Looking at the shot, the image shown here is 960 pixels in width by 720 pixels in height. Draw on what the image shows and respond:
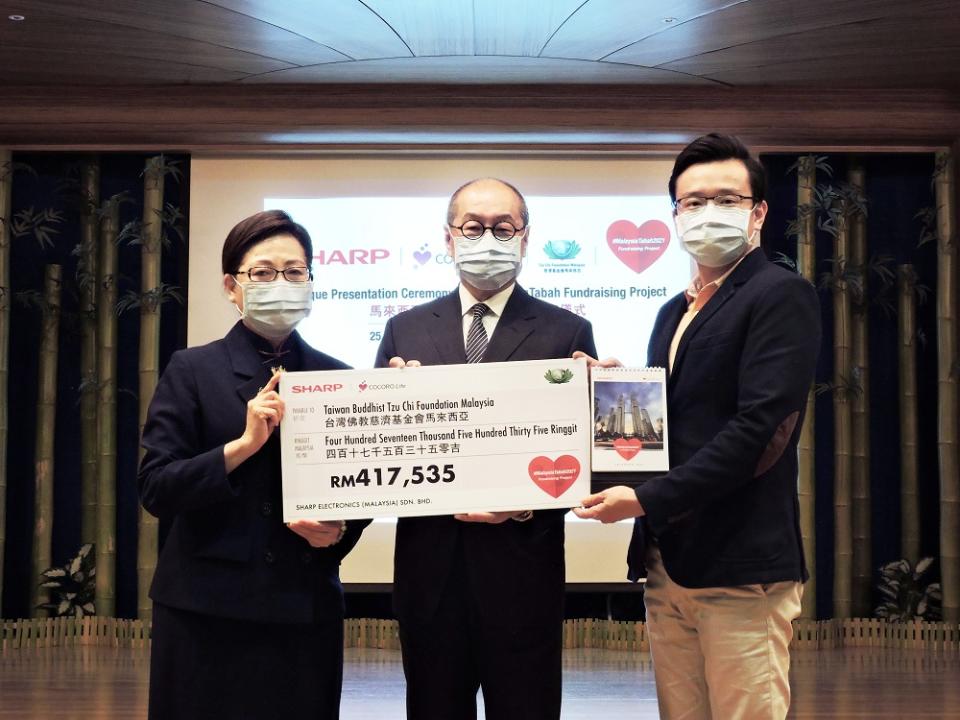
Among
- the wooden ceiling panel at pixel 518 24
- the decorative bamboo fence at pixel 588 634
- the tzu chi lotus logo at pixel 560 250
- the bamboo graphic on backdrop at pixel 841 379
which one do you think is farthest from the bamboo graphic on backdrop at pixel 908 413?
the wooden ceiling panel at pixel 518 24

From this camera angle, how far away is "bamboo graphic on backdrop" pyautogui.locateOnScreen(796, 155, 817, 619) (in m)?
5.88

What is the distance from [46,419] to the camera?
241 inches

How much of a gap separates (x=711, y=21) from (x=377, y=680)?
11.4ft

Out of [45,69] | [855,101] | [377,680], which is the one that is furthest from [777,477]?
[45,69]

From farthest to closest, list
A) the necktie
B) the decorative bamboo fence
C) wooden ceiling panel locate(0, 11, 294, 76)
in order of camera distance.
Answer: the decorative bamboo fence
wooden ceiling panel locate(0, 11, 294, 76)
the necktie

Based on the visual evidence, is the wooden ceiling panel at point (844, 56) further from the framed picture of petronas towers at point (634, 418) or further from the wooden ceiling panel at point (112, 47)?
the framed picture of petronas towers at point (634, 418)

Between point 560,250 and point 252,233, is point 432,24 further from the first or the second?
point 252,233

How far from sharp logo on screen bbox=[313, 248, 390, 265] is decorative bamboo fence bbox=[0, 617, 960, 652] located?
201cm

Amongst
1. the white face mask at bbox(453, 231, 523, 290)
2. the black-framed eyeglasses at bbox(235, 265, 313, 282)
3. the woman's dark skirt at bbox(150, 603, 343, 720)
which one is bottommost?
the woman's dark skirt at bbox(150, 603, 343, 720)

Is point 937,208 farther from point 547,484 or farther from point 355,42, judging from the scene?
point 547,484

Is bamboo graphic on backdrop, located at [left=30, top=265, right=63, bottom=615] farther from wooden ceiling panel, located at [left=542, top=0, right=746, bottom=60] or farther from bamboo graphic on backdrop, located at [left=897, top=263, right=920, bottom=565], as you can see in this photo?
bamboo graphic on backdrop, located at [left=897, top=263, right=920, bottom=565]

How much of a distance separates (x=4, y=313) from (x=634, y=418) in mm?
4984

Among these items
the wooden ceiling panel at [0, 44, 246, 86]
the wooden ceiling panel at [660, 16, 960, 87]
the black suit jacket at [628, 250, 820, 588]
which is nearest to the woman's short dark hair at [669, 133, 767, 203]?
the black suit jacket at [628, 250, 820, 588]

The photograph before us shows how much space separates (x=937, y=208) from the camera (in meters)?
6.00
